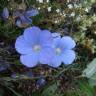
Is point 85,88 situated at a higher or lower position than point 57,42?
lower

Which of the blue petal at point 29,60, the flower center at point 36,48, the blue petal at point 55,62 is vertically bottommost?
the blue petal at point 55,62

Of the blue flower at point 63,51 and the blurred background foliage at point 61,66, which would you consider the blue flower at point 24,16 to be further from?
the blue flower at point 63,51

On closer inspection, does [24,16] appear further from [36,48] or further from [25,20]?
[36,48]

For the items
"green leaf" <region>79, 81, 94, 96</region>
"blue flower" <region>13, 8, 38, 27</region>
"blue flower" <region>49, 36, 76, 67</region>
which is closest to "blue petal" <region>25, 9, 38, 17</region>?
"blue flower" <region>13, 8, 38, 27</region>

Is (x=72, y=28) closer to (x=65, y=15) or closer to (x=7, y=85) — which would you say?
(x=65, y=15)

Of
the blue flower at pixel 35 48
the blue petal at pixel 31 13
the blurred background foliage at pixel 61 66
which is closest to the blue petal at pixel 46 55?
the blue flower at pixel 35 48

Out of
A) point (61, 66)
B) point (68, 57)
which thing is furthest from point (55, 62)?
point (61, 66)

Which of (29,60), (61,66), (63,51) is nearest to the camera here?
(29,60)
